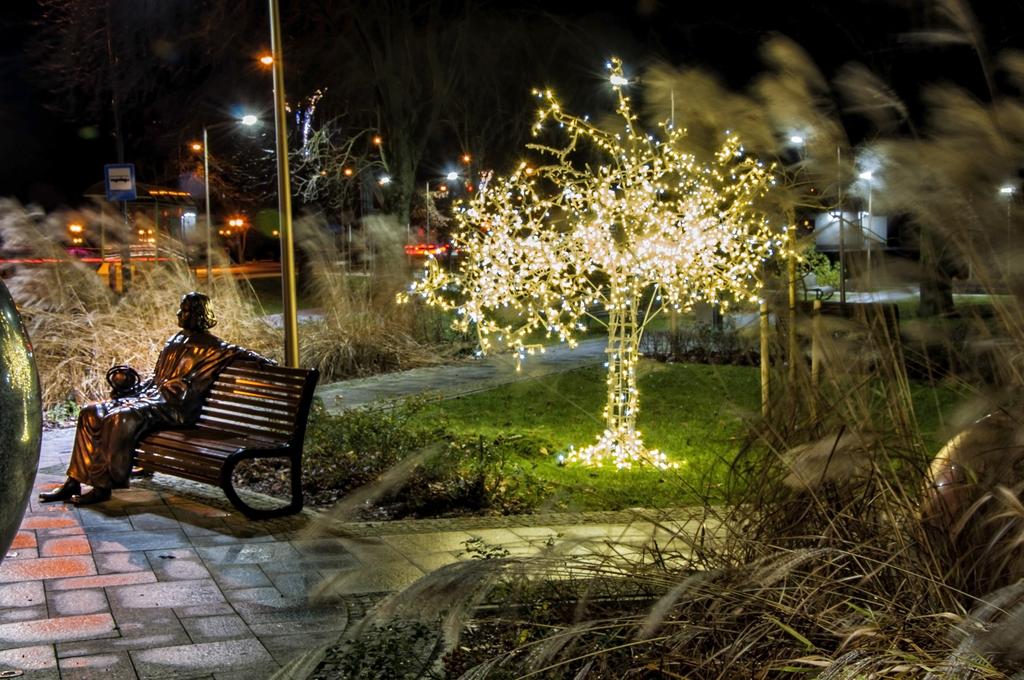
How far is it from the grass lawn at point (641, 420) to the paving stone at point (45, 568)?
259 cm

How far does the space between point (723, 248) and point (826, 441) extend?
16.8 feet

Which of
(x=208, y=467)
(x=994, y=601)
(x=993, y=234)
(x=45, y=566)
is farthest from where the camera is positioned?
(x=208, y=467)

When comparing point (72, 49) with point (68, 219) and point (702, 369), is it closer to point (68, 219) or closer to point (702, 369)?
point (68, 219)

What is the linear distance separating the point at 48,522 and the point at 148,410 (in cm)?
110

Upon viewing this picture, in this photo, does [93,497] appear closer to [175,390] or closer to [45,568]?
[175,390]

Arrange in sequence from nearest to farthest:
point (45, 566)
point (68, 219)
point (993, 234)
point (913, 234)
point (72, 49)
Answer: point (993, 234)
point (913, 234)
point (45, 566)
point (68, 219)
point (72, 49)

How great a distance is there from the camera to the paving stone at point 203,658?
4484 mm

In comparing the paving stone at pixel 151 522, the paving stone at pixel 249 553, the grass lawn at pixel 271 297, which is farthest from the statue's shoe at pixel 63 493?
the grass lawn at pixel 271 297

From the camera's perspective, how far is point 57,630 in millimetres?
4941

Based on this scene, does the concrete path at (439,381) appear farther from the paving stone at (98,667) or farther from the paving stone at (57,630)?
the paving stone at (98,667)

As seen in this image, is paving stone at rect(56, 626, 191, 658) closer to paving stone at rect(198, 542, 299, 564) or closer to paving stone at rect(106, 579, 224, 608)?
paving stone at rect(106, 579, 224, 608)

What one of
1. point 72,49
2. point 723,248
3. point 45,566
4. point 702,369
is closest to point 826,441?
point 45,566

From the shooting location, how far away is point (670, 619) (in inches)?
144

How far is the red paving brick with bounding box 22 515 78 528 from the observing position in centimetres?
694
